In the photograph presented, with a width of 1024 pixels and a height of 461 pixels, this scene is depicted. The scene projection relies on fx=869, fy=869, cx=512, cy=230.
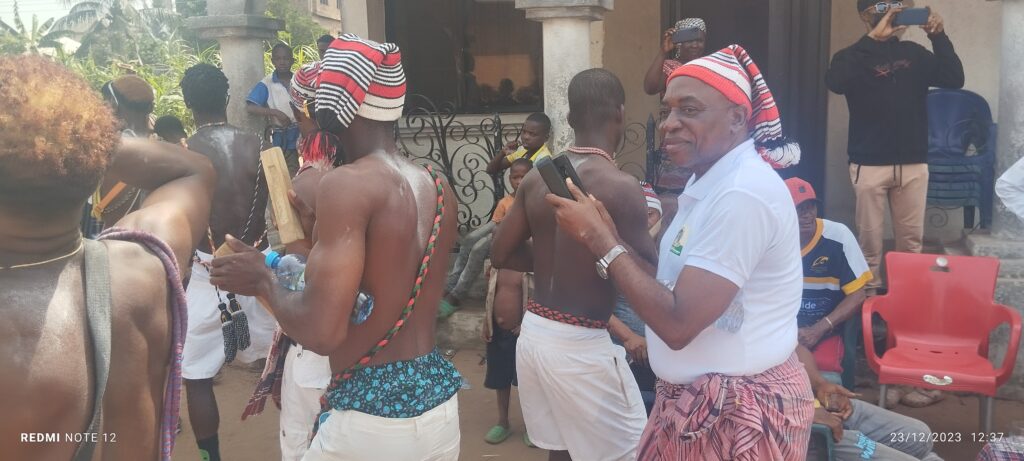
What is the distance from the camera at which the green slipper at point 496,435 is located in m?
4.93

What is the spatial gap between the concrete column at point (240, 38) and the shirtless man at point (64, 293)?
18.7 feet

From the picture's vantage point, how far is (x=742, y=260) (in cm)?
213

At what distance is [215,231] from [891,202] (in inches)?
165

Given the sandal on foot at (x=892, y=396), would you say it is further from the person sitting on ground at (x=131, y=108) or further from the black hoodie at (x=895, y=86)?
the person sitting on ground at (x=131, y=108)

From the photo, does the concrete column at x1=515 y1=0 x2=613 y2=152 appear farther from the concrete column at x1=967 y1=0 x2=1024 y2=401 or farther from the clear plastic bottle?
the clear plastic bottle

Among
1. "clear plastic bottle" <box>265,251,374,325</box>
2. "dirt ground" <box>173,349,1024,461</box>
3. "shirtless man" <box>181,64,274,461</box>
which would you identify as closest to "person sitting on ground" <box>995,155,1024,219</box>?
"dirt ground" <box>173,349,1024,461</box>

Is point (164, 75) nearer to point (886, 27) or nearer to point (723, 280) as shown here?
point (886, 27)

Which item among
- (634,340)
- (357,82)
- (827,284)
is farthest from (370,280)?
(827,284)

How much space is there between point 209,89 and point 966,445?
14.4 feet

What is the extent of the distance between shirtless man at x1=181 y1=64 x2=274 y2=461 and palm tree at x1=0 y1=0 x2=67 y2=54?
101 ft

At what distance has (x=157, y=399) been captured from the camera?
1.87 meters

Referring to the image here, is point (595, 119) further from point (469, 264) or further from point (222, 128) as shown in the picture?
point (469, 264)

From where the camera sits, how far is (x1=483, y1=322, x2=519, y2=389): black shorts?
490 centimetres

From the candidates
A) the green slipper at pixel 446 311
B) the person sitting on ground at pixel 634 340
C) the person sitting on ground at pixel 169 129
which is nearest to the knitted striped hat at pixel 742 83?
the person sitting on ground at pixel 634 340
